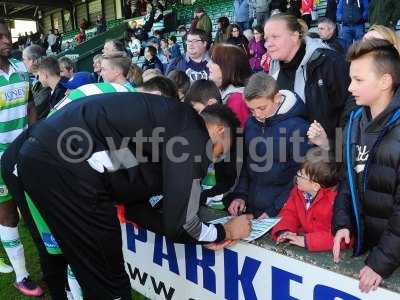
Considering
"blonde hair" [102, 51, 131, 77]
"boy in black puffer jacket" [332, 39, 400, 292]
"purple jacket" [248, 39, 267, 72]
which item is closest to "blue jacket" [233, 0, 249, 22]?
"purple jacket" [248, 39, 267, 72]

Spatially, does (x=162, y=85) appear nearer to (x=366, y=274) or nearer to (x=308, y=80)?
(x=308, y=80)

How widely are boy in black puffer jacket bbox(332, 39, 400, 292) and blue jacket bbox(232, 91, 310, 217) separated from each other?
0.48 meters

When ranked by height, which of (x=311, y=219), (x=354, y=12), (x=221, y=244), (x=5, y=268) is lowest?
(x=5, y=268)

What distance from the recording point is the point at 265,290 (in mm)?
2143

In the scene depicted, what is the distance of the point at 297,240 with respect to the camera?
2047mm

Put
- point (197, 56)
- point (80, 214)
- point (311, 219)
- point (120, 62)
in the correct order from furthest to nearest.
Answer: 1. point (197, 56)
2. point (120, 62)
3. point (311, 219)
4. point (80, 214)

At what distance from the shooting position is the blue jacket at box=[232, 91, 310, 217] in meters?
2.42

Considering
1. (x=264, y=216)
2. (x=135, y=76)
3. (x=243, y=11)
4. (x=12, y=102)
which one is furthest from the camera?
(x=243, y=11)

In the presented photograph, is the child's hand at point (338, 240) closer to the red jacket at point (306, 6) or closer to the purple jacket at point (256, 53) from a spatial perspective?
the purple jacket at point (256, 53)

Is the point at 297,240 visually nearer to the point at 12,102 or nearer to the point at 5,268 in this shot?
the point at 12,102

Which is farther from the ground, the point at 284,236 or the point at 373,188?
the point at 373,188

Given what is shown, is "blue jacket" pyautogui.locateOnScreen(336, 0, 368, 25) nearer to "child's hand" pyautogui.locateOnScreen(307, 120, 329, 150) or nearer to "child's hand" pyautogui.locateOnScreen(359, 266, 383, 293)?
"child's hand" pyautogui.locateOnScreen(307, 120, 329, 150)

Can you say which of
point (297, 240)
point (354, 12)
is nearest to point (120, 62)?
point (297, 240)

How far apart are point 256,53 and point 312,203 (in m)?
6.20
